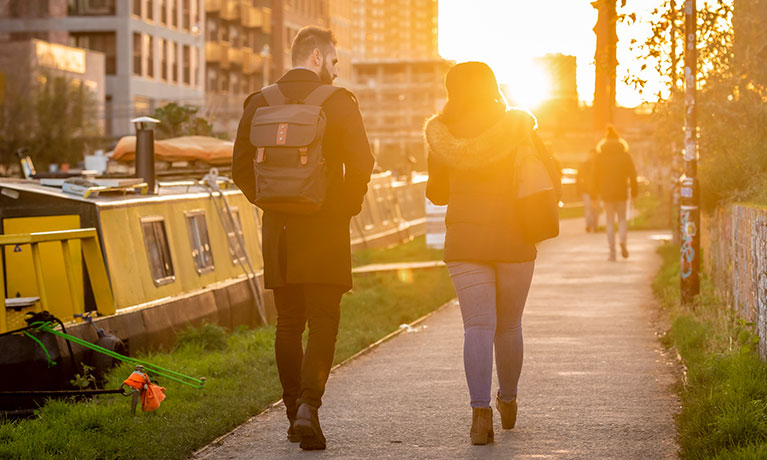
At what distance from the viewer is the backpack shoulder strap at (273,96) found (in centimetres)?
741

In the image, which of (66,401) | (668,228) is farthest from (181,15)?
(66,401)

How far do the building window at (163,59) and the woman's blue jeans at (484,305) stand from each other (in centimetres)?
6802

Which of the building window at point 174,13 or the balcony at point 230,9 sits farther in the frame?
the balcony at point 230,9

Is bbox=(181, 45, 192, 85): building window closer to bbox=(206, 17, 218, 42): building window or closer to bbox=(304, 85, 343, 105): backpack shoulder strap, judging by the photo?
bbox=(206, 17, 218, 42): building window

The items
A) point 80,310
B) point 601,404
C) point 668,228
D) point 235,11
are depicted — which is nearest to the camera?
point 601,404

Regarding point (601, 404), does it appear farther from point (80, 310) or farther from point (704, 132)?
point (704, 132)

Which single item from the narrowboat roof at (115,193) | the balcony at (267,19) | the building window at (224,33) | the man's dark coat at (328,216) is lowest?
the narrowboat roof at (115,193)

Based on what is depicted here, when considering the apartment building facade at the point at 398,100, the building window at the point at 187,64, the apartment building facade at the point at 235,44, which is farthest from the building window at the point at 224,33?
the apartment building facade at the point at 398,100

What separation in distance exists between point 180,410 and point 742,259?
13.7 ft

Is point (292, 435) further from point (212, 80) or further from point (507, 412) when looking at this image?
point (212, 80)

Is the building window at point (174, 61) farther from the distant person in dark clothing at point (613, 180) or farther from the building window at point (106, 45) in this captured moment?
the distant person in dark clothing at point (613, 180)

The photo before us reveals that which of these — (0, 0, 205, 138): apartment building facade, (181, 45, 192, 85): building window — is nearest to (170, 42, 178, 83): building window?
(181, 45, 192, 85): building window

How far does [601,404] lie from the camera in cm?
875

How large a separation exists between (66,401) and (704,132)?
Answer: 707 centimetres
